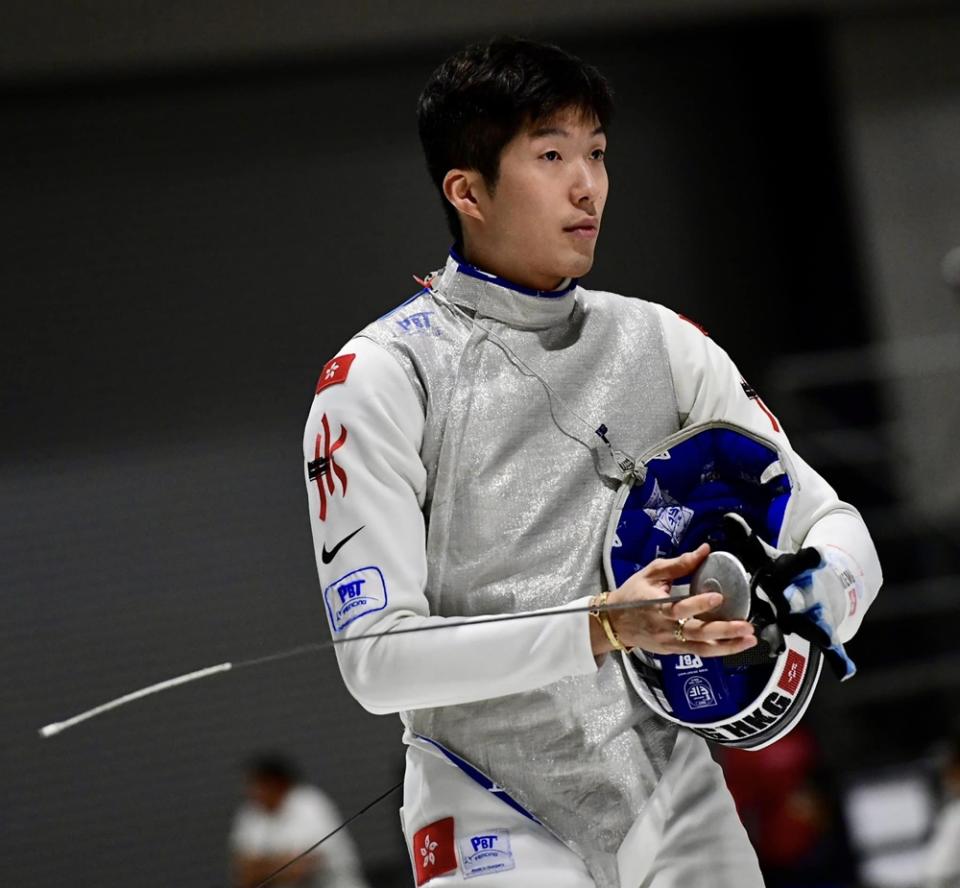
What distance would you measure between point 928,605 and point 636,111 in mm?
2493

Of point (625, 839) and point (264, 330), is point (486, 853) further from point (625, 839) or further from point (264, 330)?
point (264, 330)

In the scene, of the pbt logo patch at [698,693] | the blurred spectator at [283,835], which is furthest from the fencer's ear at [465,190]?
the blurred spectator at [283,835]

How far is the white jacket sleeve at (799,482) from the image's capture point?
4.24ft

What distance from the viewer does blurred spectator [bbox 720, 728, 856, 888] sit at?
436cm

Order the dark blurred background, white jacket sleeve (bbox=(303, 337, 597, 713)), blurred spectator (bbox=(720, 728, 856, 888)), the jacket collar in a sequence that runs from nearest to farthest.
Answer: white jacket sleeve (bbox=(303, 337, 597, 713)) < the jacket collar < blurred spectator (bbox=(720, 728, 856, 888)) < the dark blurred background

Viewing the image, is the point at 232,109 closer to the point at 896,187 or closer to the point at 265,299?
the point at 265,299

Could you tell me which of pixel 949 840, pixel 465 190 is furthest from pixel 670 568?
pixel 949 840

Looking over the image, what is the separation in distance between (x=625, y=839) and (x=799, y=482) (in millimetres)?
372

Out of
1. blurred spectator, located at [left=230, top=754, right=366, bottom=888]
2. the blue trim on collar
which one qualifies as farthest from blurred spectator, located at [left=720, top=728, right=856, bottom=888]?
the blue trim on collar

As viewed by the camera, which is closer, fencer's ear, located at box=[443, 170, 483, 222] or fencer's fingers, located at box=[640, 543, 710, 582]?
fencer's fingers, located at box=[640, 543, 710, 582]

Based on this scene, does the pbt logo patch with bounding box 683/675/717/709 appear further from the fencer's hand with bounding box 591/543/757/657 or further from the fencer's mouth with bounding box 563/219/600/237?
the fencer's mouth with bounding box 563/219/600/237

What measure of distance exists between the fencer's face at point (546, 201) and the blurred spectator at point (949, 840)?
9.54 ft

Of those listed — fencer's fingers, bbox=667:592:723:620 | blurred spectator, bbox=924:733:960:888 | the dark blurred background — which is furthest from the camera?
the dark blurred background

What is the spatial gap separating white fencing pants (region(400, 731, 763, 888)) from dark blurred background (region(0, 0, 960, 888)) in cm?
402
